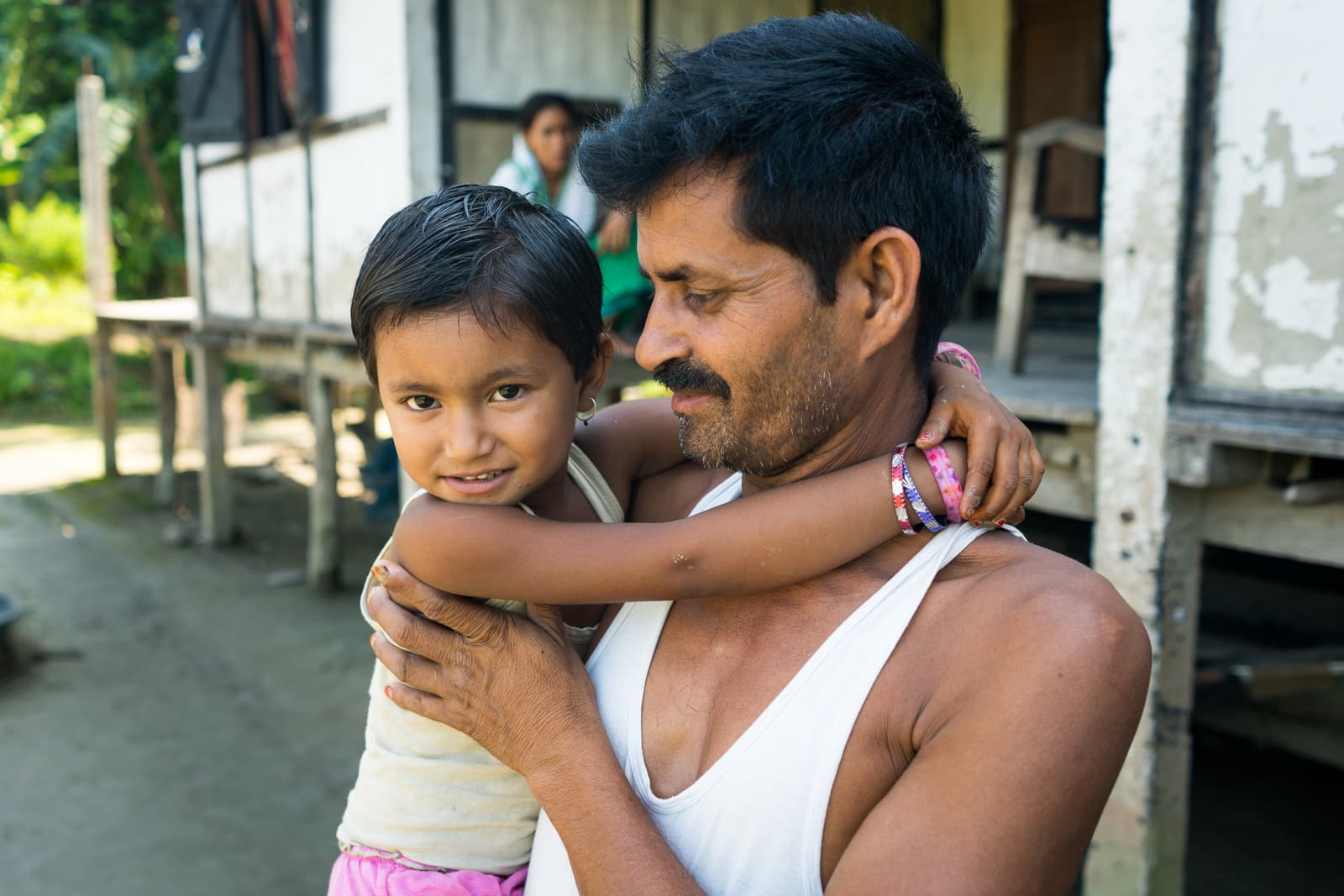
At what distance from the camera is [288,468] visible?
13438 mm

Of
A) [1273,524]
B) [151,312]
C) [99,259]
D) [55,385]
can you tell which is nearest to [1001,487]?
[1273,524]

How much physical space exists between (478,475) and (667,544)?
14.7 inches

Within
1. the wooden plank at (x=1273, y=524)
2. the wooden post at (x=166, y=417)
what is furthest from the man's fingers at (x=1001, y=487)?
the wooden post at (x=166, y=417)

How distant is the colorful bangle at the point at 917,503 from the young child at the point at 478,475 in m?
0.19

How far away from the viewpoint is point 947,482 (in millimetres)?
1390

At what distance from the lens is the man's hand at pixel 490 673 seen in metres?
1.51

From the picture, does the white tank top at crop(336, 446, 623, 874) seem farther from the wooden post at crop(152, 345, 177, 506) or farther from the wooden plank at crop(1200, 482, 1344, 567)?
the wooden post at crop(152, 345, 177, 506)

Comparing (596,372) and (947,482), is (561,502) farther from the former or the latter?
(947,482)

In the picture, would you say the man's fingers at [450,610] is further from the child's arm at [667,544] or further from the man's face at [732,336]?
the man's face at [732,336]

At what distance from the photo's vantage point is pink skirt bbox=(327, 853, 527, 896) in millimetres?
1731

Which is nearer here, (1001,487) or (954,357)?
(1001,487)

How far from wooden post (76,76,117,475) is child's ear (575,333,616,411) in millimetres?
12321

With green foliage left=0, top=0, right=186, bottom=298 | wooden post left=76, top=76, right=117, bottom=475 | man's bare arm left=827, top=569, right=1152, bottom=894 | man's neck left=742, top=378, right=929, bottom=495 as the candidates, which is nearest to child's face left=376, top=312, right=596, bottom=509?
man's neck left=742, top=378, right=929, bottom=495

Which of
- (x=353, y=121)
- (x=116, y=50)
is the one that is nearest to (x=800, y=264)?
(x=353, y=121)
